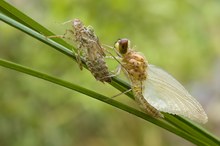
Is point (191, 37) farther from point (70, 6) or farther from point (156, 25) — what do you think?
point (70, 6)

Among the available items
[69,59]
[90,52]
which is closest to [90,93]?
[90,52]

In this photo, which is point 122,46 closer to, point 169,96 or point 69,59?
point 169,96

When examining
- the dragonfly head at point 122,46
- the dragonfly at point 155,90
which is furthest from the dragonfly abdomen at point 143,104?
the dragonfly head at point 122,46

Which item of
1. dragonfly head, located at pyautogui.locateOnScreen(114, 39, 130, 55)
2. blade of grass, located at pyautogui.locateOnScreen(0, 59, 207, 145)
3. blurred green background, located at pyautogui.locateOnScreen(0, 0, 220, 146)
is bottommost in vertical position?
blade of grass, located at pyautogui.locateOnScreen(0, 59, 207, 145)

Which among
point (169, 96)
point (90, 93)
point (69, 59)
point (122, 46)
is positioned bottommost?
point (90, 93)

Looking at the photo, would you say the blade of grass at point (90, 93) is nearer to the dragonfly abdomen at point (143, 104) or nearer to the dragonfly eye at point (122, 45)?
the dragonfly abdomen at point (143, 104)

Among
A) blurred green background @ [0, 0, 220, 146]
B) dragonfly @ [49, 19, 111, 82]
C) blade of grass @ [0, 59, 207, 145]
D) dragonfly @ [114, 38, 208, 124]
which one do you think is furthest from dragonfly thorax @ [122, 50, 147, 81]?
blurred green background @ [0, 0, 220, 146]

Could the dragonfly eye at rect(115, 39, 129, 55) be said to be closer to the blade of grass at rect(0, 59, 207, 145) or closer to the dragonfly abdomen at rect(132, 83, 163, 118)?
the dragonfly abdomen at rect(132, 83, 163, 118)

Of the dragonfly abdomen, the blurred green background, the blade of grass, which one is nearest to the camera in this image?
the blade of grass
